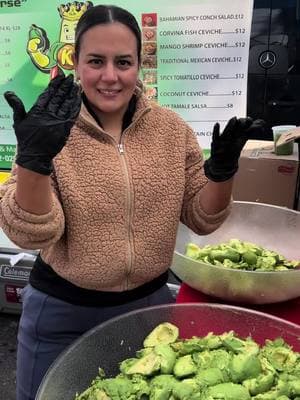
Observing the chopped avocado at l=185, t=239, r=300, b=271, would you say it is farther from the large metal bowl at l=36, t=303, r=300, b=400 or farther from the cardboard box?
the cardboard box

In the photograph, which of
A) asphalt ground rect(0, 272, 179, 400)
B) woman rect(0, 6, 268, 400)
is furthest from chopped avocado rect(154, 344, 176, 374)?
asphalt ground rect(0, 272, 179, 400)

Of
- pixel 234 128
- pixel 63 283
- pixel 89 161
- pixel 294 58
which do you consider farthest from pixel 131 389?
pixel 294 58

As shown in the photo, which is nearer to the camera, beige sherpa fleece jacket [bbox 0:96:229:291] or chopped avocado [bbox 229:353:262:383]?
chopped avocado [bbox 229:353:262:383]

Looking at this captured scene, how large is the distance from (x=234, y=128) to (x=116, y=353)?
67 cm

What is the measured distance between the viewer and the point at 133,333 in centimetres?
129

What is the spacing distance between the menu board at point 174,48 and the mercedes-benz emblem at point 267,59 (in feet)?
1.56

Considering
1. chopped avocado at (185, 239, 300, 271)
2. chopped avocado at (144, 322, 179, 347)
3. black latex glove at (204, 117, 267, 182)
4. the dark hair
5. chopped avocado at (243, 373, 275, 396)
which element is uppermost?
the dark hair

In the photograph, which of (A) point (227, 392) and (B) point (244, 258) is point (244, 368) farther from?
(B) point (244, 258)

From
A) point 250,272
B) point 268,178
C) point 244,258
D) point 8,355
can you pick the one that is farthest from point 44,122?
point 8,355

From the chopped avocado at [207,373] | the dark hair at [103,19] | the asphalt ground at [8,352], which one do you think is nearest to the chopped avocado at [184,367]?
the chopped avocado at [207,373]

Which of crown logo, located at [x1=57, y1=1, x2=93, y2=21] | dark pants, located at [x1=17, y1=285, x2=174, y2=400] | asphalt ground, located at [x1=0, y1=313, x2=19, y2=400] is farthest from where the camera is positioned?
asphalt ground, located at [x1=0, y1=313, x2=19, y2=400]

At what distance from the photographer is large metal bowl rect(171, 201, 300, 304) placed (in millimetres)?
1456

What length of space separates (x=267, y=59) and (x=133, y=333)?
1.76 meters

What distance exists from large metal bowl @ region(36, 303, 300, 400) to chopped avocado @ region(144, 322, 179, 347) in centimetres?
3
